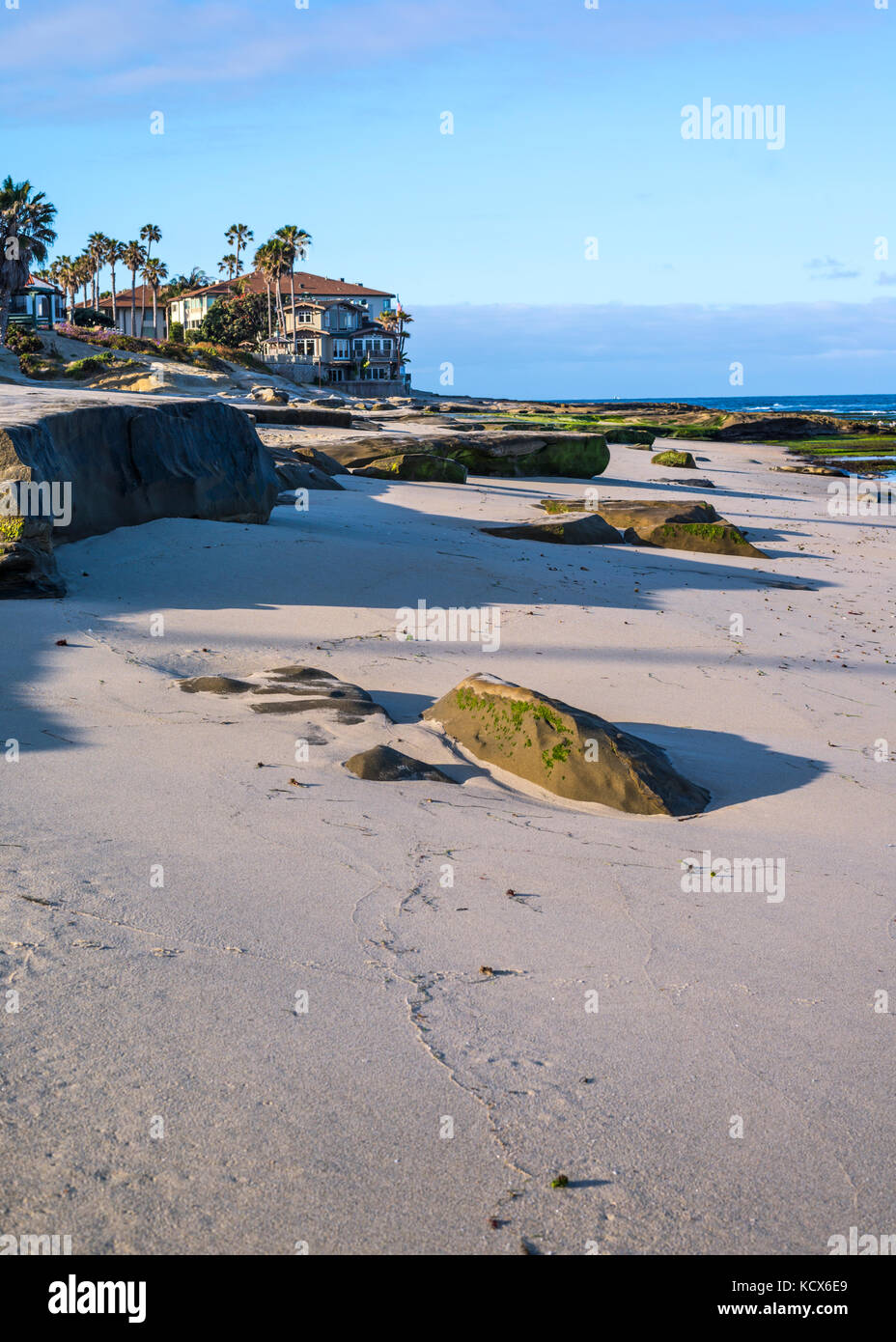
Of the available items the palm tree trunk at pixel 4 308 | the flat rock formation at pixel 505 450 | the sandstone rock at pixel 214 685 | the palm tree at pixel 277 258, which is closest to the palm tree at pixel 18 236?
the palm tree trunk at pixel 4 308

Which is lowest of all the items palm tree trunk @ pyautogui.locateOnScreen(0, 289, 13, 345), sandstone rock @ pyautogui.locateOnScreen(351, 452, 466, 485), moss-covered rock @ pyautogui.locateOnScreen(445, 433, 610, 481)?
sandstone rock @ pyautogui.locateOnScreen(351, 452, 466, 485)

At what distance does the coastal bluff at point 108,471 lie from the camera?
9125 mm

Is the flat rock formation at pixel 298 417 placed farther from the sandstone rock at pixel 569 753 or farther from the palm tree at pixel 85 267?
the palm tree at pixel 85 267

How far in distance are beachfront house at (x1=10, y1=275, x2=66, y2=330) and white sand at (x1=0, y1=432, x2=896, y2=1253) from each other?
51.0 metres

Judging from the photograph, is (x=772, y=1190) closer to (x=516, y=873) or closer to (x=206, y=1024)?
(x=206, y=1024)

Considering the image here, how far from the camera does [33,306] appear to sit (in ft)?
194

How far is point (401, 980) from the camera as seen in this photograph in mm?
3527

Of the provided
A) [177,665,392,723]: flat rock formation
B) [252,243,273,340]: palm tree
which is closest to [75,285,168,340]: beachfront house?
[252,243,273,340]: palm tree

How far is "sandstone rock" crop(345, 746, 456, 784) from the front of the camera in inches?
224

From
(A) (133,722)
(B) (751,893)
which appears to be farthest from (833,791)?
(A) (133,722)

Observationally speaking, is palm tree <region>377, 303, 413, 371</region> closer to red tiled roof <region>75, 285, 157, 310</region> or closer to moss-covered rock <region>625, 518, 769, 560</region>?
red tiled roof <region>75, 285, 157, 310</region>

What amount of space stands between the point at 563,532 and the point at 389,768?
9575mm

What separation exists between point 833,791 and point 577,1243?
4281mm

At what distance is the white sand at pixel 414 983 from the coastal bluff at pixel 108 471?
5.36ft
